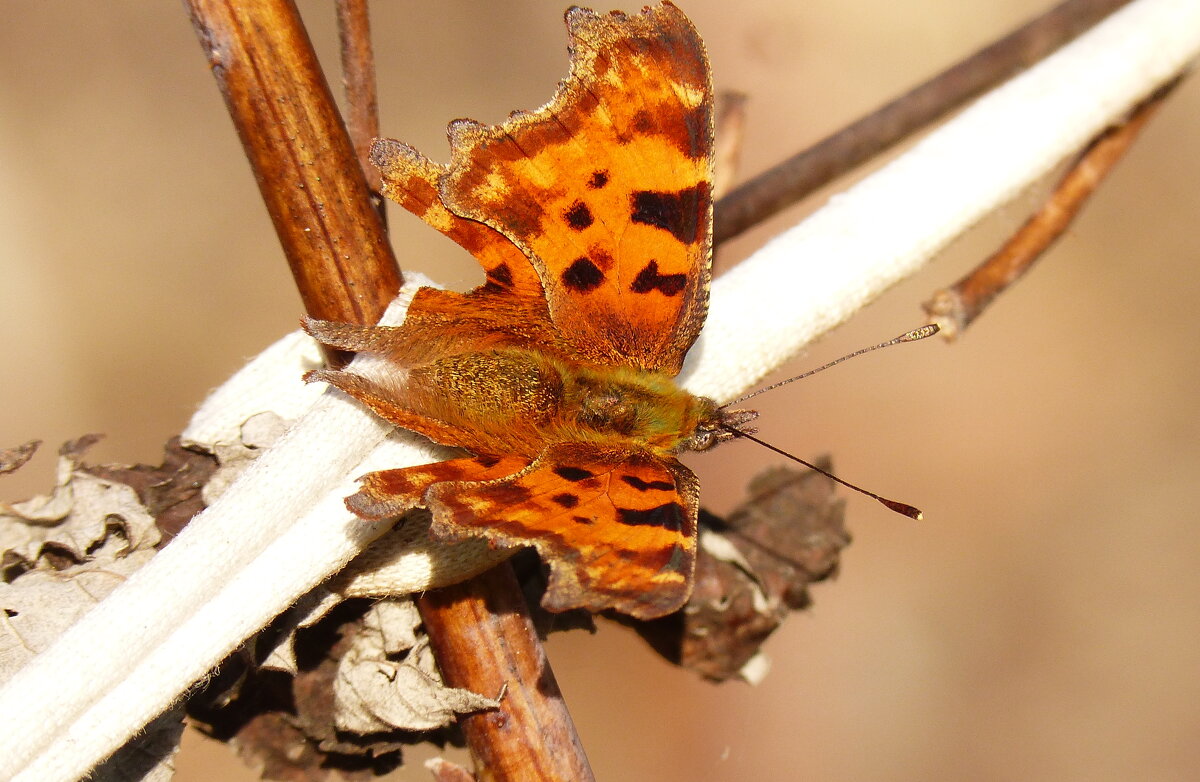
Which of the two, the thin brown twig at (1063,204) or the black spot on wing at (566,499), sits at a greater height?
the thin brown twig at (1063,204)

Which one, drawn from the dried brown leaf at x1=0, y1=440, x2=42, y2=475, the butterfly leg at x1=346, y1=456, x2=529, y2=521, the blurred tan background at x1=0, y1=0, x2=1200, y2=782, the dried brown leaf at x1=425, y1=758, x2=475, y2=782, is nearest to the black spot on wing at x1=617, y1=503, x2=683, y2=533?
the butterfly leg at x1=346, y1=456, x2=529, y2=521

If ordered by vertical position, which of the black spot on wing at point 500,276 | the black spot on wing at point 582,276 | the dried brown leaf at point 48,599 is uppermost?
the black spot on wing at point 500,276

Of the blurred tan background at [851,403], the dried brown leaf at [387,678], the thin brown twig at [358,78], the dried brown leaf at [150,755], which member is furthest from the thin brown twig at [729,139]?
the blurred tan background at [851,403]

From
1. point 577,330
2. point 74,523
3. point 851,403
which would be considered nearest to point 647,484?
point 577,330

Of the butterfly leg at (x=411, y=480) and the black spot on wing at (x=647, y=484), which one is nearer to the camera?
the butterfly leg at (x=411, y=480)

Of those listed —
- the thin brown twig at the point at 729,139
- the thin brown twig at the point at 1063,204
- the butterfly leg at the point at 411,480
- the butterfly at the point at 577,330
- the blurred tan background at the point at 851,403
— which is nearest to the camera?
the butterfly leg at the point at 411,480

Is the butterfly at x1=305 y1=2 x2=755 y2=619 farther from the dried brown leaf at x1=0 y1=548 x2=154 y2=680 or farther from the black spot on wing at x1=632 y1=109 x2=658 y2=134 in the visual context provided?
the dried brown leaf at x1=0 y1=548 x2=154 y2=680

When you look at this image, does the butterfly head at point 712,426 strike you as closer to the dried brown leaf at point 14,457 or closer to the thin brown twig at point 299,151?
the thin brown twig at point 299,151
